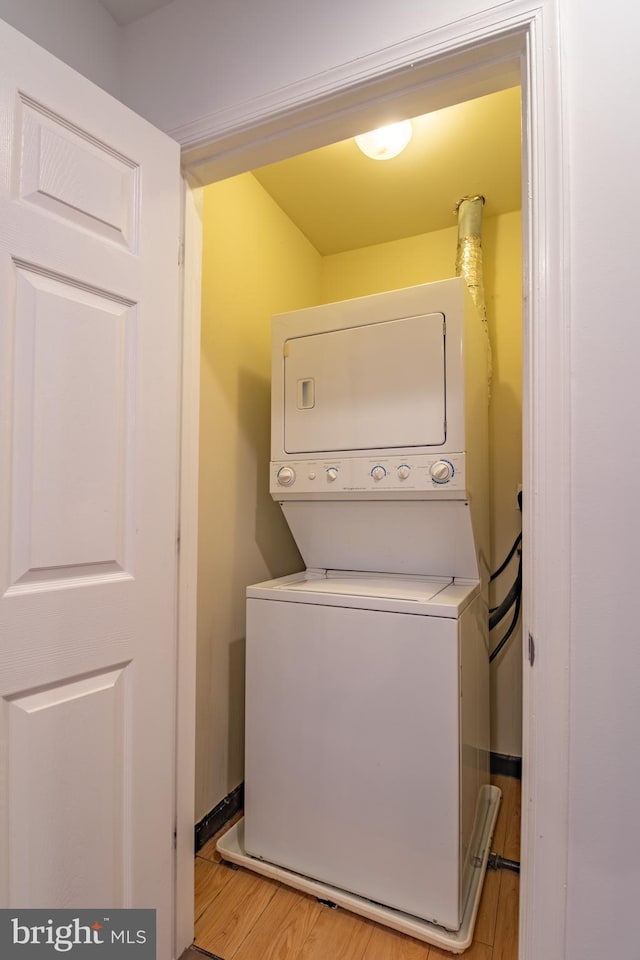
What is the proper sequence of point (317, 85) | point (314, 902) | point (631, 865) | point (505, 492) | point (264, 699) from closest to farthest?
point (631, 865)
point (317, 85)
point (314, 902)
point (264, 699)
point (505, 492)

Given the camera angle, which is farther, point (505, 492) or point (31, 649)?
point (505, 492)

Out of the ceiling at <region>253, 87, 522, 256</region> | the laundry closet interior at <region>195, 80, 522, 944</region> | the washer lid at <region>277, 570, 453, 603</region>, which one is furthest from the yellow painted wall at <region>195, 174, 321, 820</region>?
the washer lid at <region>277, 570, 453, 603</region>

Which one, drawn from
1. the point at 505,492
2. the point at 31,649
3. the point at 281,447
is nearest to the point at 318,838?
the point at 31,649

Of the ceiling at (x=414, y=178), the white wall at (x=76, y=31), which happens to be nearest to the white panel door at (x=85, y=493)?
the white wall at (x=76, y=31)

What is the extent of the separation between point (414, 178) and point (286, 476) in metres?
1.47

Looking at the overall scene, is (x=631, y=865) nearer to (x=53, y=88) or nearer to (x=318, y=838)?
(x=318, y=838)

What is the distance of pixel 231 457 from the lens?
203 cm

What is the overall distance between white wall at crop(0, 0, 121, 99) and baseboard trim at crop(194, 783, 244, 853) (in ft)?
8.02

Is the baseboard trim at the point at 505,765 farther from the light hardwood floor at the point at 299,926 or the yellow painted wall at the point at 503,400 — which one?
the light hardwood floor at the point at 299,926

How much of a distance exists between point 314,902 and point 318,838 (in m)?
0.18

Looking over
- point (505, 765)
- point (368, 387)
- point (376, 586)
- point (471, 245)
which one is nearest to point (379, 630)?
point (376, 586)

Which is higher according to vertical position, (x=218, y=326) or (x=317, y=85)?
(x=317, y=85)

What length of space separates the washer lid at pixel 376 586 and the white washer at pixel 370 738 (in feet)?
0.03

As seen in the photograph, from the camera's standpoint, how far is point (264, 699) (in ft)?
5.58
